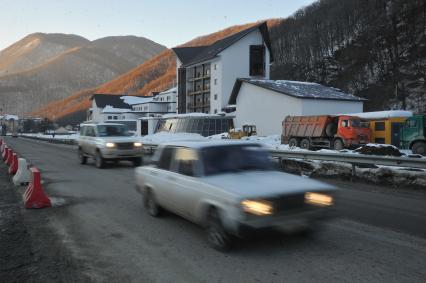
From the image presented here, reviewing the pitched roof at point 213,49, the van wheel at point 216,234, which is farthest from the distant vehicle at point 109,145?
the pitched roof at point 213,49

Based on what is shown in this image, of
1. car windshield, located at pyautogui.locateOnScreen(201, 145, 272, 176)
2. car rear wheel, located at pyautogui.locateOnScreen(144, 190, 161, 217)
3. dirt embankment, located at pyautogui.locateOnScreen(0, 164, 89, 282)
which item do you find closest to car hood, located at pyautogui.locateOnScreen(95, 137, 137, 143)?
dirt embankment, located at pyautogui.locateOnScreen(0, 164, 89, 282)

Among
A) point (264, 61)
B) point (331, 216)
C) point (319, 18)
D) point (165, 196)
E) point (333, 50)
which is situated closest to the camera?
point (331, 216)

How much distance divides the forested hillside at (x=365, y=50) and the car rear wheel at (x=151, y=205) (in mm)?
54931

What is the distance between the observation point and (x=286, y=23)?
432 ft

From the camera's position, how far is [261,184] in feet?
18.4

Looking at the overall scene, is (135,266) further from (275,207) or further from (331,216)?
Answer: (331,216)

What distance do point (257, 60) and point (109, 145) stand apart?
59976 mm

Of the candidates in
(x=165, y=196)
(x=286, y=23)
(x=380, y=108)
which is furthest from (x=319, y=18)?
(x=165, y=196)

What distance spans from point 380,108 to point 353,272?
6215 centimetres

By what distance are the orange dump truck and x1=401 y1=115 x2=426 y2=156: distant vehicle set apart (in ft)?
13.7

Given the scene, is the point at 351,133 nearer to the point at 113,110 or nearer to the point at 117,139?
the point at 117,139

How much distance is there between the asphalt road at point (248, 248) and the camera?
187 inches

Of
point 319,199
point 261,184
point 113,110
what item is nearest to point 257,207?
point 261,184

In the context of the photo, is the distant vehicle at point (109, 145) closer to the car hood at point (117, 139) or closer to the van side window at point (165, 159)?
the car hood at point (117, 139)
